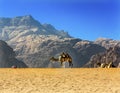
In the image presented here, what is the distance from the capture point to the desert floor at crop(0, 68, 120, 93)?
3459cm

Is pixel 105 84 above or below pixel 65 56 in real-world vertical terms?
below

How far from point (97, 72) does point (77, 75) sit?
3650mm

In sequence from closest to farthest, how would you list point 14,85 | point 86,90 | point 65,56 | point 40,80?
point 86,90
point 14,85
point 40,80
point 65,56

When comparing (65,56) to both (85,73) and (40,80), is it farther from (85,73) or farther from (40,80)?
(40,80)

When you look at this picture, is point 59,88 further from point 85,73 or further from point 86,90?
point 85,73

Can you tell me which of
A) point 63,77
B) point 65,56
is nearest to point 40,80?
point 63,77

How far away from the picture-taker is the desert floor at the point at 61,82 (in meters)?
34.6

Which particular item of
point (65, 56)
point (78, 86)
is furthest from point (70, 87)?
point (65, 56)

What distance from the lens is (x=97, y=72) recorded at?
45656mm

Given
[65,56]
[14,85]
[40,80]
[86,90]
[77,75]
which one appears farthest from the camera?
[65,56]

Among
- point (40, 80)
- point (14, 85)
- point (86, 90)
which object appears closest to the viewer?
point (86, 90)

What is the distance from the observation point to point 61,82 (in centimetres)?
3853

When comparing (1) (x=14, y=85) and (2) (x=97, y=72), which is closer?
(1) (x=14, y=85)

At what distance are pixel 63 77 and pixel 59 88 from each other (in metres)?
6.41
